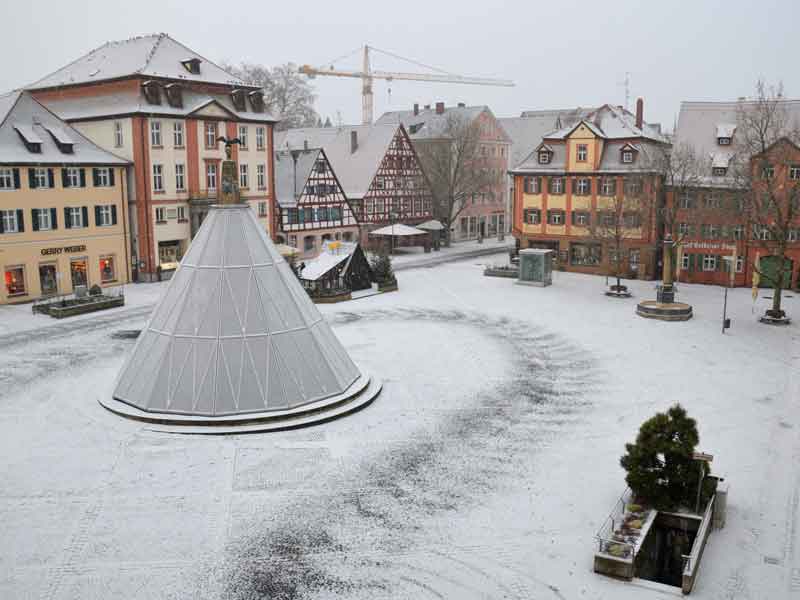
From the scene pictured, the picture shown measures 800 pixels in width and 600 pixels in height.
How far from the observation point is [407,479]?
17.9 meters

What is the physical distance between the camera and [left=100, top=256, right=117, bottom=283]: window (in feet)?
145

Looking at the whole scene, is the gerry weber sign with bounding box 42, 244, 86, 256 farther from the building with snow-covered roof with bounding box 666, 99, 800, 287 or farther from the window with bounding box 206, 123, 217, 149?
the building with snow-covered roof with bounding box 666, 99, 800, 287

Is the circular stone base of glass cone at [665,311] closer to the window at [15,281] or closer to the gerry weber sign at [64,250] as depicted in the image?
the gerry weber sign at [64,250]

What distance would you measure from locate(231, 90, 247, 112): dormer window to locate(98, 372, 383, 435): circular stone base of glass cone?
34.1 metres

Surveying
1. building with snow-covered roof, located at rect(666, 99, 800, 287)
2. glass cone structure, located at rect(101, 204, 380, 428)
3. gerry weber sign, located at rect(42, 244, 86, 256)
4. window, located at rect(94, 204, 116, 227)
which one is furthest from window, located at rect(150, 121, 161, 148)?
building with snow-covered roof, located at rect(666, 99, 800, 287)

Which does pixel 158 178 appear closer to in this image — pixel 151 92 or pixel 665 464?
pixel 151 92

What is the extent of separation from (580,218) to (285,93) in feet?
174

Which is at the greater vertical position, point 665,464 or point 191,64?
point 191,64

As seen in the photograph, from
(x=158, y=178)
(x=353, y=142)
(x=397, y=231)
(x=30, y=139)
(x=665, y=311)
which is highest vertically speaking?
(x=353, y=142)

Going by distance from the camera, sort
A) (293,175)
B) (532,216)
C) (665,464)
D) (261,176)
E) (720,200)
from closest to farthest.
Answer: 1. (665,464)
2. (720,200)
3. (261,176)
4. (532,216)
5. (293,175)

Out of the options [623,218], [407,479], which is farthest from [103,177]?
[407,479]

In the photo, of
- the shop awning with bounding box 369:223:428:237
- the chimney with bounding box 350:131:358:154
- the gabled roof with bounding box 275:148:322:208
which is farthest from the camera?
the chimney with bounding box 350:131:358:154

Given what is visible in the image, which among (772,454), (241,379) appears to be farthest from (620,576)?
(241,379)

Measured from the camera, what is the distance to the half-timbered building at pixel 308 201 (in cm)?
5681
